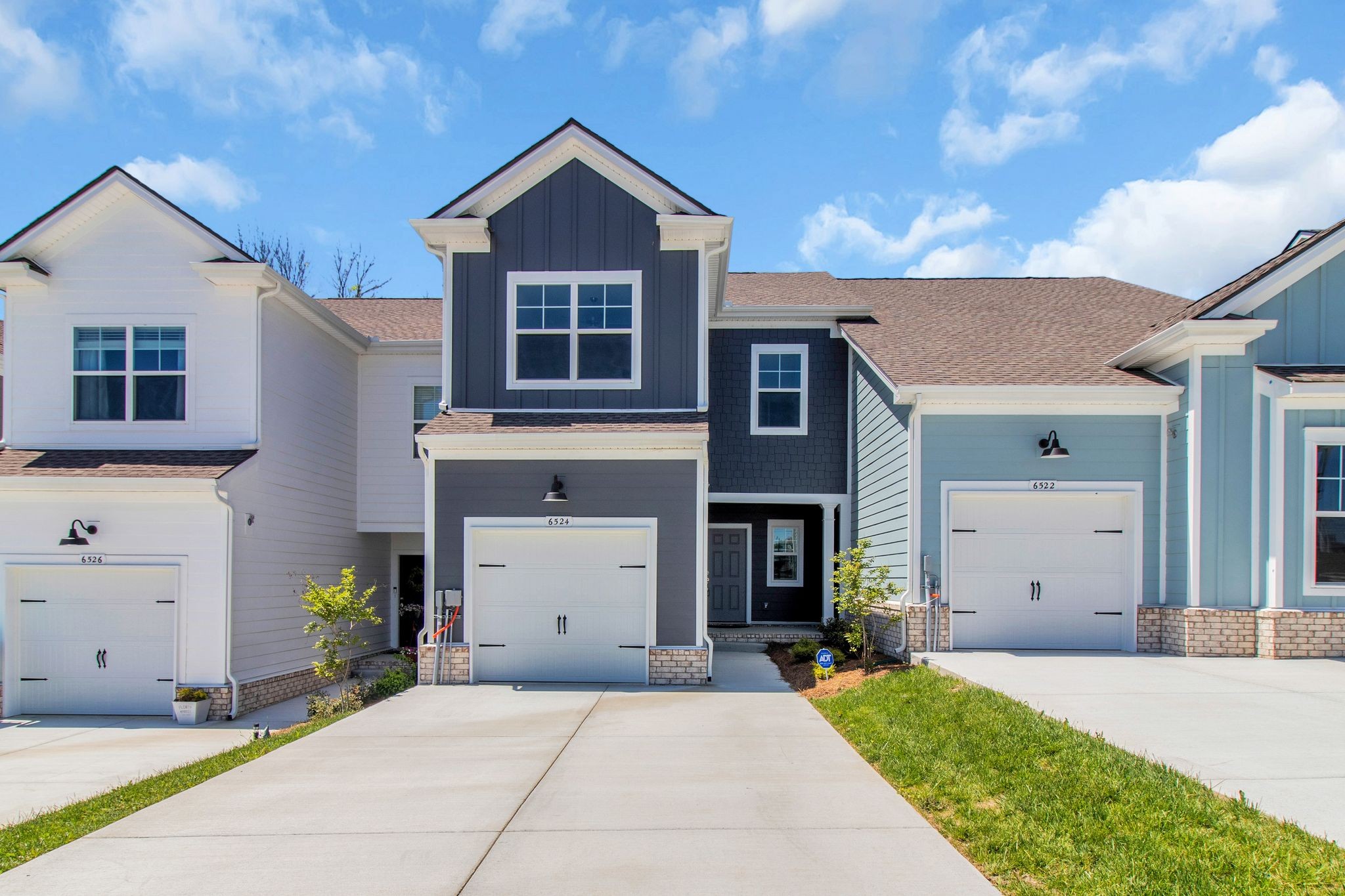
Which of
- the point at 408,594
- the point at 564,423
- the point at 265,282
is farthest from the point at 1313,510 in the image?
the point at 408,594

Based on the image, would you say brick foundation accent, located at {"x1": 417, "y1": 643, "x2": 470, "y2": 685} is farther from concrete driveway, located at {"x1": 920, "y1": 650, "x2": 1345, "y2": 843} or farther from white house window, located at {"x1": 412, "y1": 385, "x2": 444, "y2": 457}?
concrete driveway, located at {"x1": 920, "y1": 650, "x2": 1345, "y2": 843}

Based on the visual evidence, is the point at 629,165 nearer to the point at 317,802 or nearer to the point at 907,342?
the point at 907,342

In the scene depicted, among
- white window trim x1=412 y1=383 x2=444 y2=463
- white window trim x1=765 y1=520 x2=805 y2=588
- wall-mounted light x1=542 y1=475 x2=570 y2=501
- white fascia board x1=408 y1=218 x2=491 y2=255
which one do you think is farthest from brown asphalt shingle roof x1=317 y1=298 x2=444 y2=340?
white window trim x1=765 y1=520 x2=805 y2=588

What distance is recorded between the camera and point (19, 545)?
12062mm

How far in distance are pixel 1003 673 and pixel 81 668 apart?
479 inches

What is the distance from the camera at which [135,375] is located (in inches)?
509

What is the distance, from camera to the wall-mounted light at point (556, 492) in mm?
11570

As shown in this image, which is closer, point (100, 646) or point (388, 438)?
point (100, 646)

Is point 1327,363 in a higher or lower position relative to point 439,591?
higher

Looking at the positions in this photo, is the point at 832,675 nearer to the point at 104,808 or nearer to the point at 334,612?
the point at 334,612

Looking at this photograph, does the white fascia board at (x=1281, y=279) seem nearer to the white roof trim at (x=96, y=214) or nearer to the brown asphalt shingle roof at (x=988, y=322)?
the brown asphalt shingle roof at (x=988, y=322)

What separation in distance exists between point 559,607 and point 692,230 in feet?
18.5

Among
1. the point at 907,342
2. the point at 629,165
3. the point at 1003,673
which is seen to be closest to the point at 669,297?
the point at 629,165

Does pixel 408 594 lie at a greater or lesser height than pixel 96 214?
lesser
